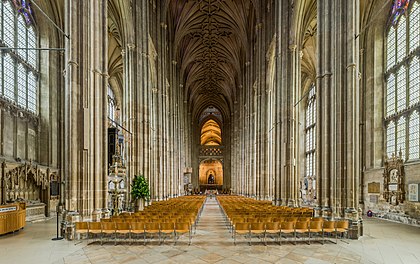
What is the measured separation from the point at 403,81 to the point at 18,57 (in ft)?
85.9

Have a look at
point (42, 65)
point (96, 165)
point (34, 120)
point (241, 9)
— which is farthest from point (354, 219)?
point (241, 9)

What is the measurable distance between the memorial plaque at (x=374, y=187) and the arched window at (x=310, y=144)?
46.5 ft

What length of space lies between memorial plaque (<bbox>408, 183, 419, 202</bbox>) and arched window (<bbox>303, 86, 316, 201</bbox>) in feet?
62.0

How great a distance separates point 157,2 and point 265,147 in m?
19.4

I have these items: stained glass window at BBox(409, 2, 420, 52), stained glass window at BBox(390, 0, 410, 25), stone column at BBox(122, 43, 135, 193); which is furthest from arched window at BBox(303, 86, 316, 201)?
stone column at BBox(122, 43, 135, 193)

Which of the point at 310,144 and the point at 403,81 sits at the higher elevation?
the point at 403,81

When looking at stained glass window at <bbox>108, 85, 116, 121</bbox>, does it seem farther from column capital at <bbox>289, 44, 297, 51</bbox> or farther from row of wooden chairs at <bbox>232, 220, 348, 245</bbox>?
row of wooden chairs at <bbox>232, 220, 348, 245</bbox>

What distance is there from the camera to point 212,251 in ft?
31.4

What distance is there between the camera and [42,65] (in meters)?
24.1

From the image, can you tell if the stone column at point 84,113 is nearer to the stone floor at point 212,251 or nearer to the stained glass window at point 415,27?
the stone floor at point 212,251

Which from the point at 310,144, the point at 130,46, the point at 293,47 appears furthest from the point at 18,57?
the point at 310,144

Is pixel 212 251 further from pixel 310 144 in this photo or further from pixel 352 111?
pixel 310 144

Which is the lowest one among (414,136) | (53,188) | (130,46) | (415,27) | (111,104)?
(53,188)

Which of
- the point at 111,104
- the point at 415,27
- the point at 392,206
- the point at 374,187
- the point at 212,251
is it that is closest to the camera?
the point at 212,251
